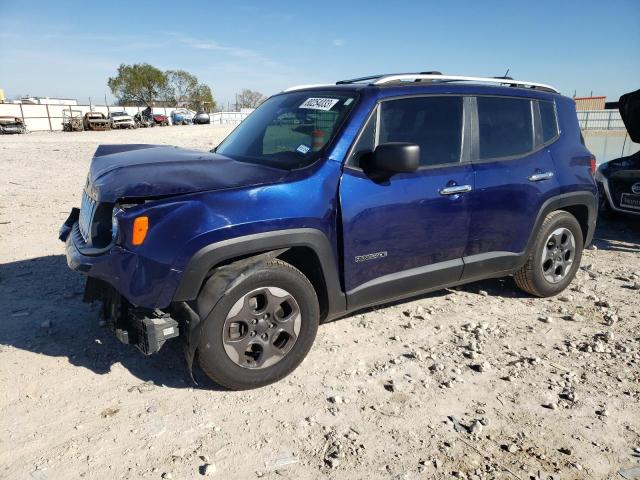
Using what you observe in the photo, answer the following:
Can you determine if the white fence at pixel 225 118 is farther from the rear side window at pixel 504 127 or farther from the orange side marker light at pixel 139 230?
the orange side marker light at pixel 139 230

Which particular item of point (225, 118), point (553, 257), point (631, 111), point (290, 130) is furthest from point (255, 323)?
point (225, 118)

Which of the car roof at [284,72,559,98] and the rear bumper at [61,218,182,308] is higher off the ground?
the car roof at [284,72,559,98]

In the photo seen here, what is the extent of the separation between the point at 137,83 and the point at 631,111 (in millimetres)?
71350

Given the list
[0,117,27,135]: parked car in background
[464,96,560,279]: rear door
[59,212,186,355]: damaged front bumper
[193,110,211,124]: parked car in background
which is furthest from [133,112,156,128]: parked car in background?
[59,212,186,355]: damaged front bumper

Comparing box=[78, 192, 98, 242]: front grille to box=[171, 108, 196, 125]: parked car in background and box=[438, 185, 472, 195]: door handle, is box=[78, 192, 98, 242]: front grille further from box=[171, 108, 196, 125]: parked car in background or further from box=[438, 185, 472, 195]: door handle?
box=[171, 108, 196, 125]: parked car in background

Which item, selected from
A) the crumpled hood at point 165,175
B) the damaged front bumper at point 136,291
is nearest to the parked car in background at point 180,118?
the crumpled hood at point 165,175

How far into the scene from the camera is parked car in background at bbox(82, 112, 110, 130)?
32.9 m

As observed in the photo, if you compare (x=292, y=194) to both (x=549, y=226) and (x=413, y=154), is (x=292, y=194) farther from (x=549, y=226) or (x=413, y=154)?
(x=549, y=226)

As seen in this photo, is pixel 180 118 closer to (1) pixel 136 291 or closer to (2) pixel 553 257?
(2) pixel 553 257

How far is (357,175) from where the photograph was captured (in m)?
3.34

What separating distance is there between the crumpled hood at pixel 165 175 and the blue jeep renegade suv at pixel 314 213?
1cm

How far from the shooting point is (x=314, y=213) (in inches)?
124

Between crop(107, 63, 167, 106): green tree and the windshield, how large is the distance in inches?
2748

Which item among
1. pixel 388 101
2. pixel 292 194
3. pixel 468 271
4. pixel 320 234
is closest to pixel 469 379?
pixel 468 271
